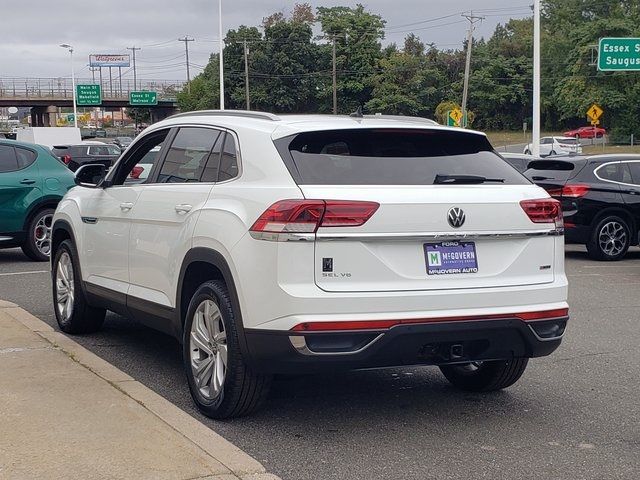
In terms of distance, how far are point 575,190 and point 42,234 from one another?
26.0 feet

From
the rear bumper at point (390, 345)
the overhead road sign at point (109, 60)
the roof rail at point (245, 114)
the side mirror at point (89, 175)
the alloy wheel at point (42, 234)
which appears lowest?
the alloy wheel at point (42, 234)

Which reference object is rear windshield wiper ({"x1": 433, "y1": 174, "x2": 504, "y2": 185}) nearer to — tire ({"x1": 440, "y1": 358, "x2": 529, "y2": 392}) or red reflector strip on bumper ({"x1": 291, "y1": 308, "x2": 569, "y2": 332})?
red reflector strip on bumper ({"x1": 291, "y1": 308, "x2": 569, "y2": 332})

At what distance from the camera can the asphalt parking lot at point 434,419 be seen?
486 cm

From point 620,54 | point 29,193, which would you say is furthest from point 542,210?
point 620,54

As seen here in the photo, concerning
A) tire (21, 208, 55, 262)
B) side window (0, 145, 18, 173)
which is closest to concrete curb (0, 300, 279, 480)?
tire (21, 208, 55, 262)

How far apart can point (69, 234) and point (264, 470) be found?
155 inches

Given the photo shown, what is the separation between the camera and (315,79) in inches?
3322

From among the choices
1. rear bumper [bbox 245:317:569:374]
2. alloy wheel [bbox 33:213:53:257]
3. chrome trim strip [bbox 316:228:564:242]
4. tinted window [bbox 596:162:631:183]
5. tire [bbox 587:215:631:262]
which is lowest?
tire [bbox 587:215:631:262]

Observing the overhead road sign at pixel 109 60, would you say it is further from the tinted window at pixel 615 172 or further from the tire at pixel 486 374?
the tire at pixel 486 374

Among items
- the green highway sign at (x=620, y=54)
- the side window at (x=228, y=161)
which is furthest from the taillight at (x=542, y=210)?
the green highway sign at (x=620, y=54)

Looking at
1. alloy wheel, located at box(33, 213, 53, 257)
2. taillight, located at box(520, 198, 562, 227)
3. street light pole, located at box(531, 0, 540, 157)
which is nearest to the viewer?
taillight, located at box(520, 198, 562, 227)

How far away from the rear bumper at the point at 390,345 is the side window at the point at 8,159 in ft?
30.0

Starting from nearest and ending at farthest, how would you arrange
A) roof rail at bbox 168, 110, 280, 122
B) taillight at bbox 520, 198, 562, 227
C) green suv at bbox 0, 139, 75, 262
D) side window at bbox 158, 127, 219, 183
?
taillight at bbox 520, 198, 562, 227 → roof rail at bbox 168, 110, 280, 122 → side window at bbox 158, 127, 219, 183 → green suv at bbox 0, 139, 75, 262

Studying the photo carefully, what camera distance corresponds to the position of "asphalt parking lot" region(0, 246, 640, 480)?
4.86 m
